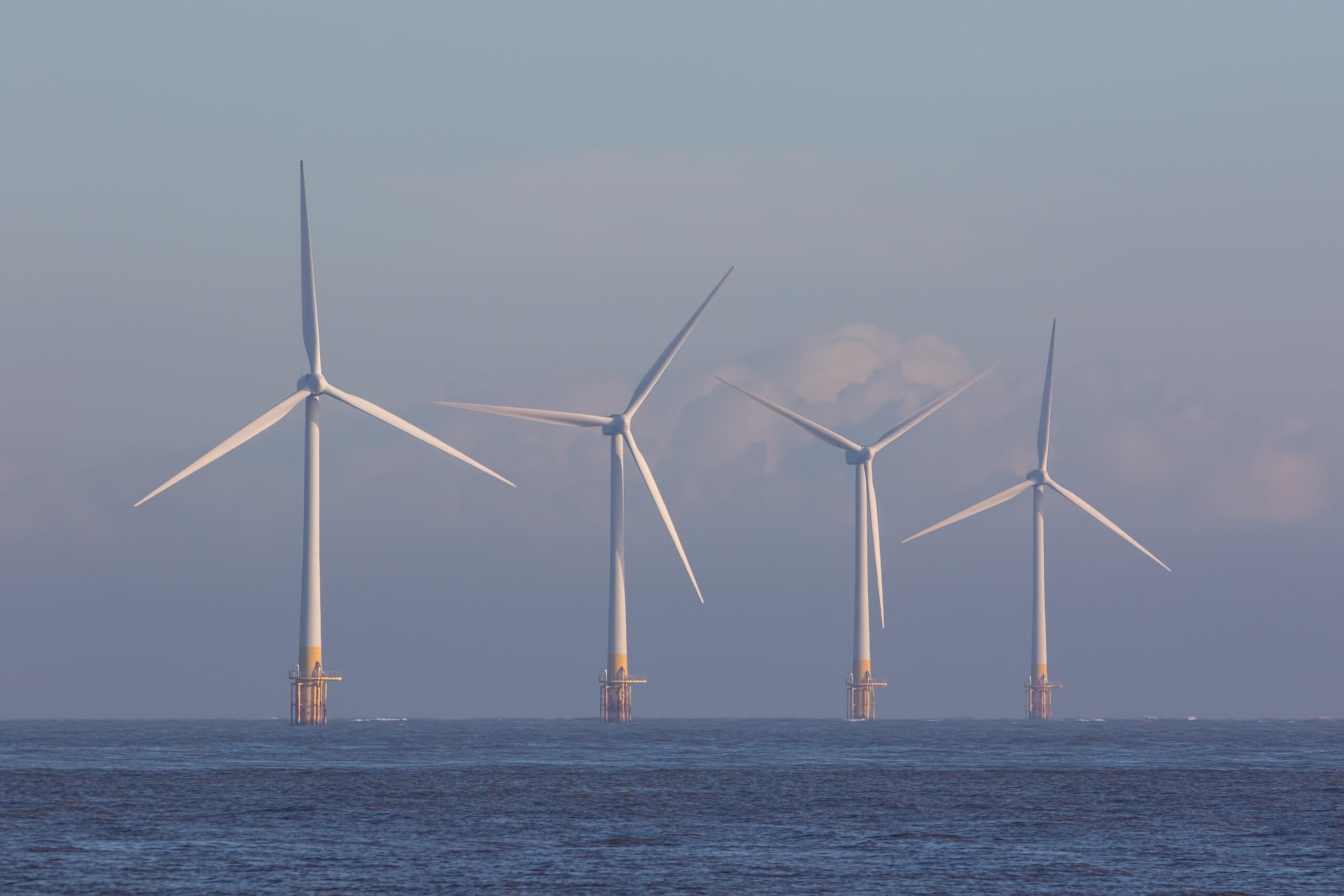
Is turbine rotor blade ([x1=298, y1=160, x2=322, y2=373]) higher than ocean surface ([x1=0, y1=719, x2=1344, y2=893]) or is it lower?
higher

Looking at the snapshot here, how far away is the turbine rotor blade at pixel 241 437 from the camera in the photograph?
507 feet

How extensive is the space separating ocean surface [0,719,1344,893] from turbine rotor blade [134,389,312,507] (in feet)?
78.7

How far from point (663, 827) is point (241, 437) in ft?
284

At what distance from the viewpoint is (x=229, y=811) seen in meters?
96.8

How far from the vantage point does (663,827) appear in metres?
89.5

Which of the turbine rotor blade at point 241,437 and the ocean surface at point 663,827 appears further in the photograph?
the turbine rotor blade at point 241,437

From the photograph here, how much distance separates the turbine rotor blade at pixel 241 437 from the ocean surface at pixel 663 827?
78.7 feet

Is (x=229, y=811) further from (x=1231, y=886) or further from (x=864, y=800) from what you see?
(x=1231, y=886)

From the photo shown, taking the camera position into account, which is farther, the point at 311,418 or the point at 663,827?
the point at 311,418

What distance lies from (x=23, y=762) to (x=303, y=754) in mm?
23427

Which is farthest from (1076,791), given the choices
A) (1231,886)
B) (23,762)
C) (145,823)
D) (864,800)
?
(23,762)

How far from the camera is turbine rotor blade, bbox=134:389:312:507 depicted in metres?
154

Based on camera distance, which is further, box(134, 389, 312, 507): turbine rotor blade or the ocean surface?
box(134, 389, 312, 507): turbine rotor blade

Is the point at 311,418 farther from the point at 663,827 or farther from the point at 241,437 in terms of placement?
the point at 663,827
